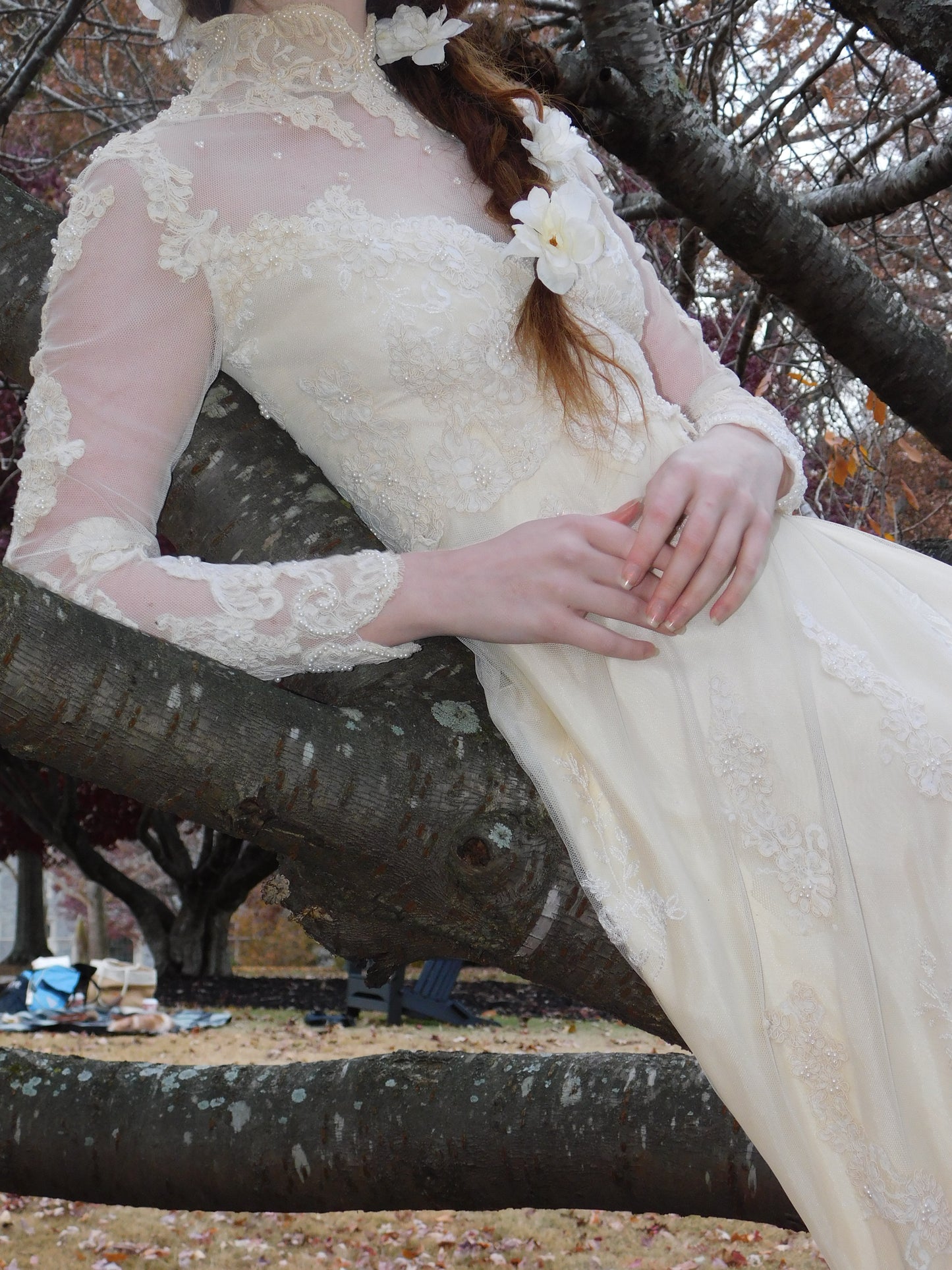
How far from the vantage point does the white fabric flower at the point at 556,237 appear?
165 cm

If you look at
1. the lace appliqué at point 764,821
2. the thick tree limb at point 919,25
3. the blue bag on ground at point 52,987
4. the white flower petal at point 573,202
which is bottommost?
the blue bag on ground at point 52,987

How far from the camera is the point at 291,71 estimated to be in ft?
5.90

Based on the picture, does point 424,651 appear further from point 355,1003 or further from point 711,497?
point 355,1003

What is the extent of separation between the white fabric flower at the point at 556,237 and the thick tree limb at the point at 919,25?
0.91 m

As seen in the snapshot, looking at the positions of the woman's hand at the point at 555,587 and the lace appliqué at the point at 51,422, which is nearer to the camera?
the woman's hand at the point at 555,587

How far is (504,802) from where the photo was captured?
4.55 feet

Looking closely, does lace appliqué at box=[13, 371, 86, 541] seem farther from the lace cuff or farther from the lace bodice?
the lace cuff

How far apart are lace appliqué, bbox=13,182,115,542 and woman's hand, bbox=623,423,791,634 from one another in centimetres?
75

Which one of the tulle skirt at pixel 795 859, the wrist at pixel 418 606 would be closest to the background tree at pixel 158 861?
the wrist at pixel 418 606

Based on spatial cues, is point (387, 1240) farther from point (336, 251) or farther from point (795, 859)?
point (336, 251)

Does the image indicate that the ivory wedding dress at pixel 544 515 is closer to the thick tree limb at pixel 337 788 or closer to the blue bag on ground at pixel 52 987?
the thick tree limb at pixel 337 788

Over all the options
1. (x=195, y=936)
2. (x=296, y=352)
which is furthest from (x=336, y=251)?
(x=195, y=936)

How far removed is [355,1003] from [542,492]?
782cm

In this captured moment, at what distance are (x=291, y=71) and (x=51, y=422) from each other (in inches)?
26.7
